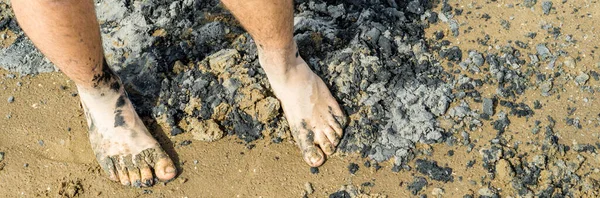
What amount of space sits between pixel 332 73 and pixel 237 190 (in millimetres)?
635

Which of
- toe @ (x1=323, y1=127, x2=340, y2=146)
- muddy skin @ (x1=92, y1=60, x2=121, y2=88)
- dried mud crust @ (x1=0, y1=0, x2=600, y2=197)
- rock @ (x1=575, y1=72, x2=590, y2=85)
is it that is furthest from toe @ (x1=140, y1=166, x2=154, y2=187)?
rock @ (x1=575, y1=72, x2=590, y2=85)

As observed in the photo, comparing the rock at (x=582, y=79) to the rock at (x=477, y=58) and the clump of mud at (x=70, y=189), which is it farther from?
the clump of mud at (x=70, y=189)

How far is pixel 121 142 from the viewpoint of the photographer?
2.67m

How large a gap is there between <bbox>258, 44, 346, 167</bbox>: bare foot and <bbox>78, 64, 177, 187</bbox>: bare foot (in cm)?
52

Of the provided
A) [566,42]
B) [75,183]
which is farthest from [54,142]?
[566,42]

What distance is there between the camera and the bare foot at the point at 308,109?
2.61 m

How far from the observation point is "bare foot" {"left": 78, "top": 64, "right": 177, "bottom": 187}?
2.62 metres

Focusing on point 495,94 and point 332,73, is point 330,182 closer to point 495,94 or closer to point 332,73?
point 332,73

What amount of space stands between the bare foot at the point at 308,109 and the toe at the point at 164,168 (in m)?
0.50

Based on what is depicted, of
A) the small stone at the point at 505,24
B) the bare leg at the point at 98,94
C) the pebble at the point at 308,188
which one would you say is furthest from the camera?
the small stone at the point at 505,24

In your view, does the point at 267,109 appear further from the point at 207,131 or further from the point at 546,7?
the point at 546,7

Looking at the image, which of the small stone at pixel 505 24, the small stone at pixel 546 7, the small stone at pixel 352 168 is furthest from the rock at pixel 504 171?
the small stone at pixel 546 7

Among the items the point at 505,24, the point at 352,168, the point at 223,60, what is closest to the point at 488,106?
the point at 505,24

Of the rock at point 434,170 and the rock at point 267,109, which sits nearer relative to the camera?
the rock at point 434,170
